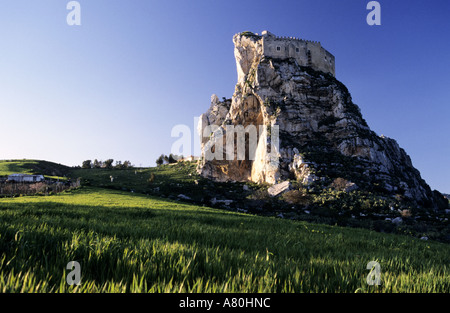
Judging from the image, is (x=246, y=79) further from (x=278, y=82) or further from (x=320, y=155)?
(x=320, y=155)

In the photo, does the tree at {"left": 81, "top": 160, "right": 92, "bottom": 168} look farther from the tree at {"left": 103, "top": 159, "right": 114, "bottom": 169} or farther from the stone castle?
the stone castle

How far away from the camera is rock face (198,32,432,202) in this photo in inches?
1597

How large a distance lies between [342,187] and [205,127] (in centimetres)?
5522

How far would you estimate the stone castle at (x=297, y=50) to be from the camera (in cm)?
6197

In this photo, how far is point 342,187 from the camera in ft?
108

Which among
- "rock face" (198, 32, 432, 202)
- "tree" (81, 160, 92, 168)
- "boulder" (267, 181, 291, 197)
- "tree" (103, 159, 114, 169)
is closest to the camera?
"boulder" (267, 181, 291, 197)

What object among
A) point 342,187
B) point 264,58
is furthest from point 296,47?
point 342,187

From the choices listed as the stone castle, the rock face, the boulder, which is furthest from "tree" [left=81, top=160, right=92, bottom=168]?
the boulder

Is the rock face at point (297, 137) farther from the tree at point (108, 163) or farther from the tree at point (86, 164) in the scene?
the tree at point (86, 164)

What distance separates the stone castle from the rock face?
1942 mm

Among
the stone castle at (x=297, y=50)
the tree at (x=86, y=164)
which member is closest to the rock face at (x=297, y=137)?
the stone castle at (x=297, y=50)

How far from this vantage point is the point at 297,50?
63000mm

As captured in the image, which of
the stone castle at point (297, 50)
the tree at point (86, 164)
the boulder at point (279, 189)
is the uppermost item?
the stone castle at point (297, 50)

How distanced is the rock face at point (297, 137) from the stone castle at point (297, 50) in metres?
1.94
